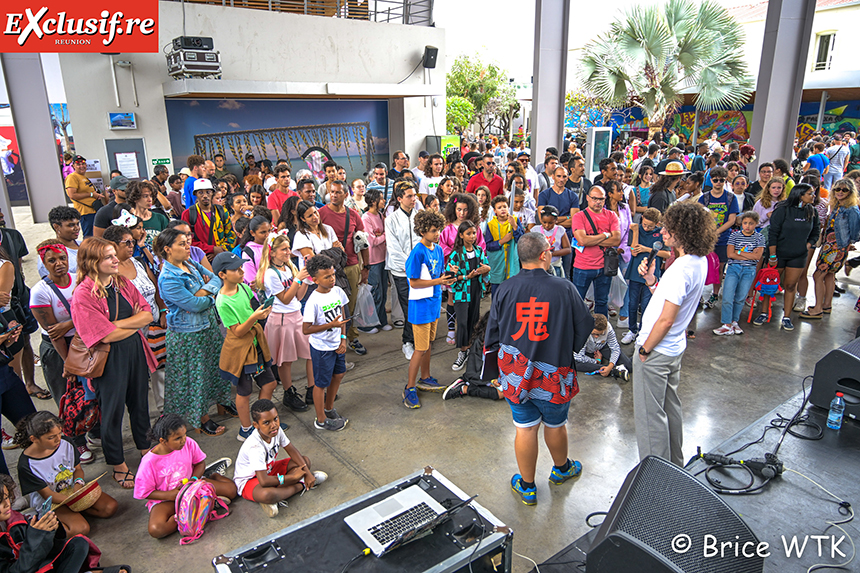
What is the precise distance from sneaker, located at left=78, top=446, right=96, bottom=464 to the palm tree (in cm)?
1696

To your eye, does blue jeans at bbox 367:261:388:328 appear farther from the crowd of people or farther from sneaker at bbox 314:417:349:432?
sneaker at bbox 314:417:349:432

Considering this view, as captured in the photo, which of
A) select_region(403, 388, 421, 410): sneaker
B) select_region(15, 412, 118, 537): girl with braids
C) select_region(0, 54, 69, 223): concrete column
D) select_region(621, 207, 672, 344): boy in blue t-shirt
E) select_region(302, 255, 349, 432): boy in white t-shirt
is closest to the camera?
select_region(15, 412, 118, 537): girl with braids

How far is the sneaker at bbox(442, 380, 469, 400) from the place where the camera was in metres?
4.98

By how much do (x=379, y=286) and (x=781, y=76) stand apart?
7.89 m

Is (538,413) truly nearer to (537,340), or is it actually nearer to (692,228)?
(537,340)

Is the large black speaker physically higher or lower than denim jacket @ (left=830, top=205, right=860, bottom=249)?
lower

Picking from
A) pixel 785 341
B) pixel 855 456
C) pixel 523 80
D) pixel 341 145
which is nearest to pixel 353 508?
pixel 855 456

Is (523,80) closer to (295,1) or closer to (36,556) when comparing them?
(295,1)

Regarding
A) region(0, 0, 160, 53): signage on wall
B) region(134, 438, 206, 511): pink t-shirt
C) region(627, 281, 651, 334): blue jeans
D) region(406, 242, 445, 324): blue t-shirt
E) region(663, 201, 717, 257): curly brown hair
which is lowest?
region(134, 438, 206, 511): pink t-shirt

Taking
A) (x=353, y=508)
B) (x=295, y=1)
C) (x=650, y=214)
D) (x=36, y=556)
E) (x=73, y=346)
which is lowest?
(x=36, y=556)

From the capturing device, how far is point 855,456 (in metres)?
3.29

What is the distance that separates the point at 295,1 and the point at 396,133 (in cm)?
407

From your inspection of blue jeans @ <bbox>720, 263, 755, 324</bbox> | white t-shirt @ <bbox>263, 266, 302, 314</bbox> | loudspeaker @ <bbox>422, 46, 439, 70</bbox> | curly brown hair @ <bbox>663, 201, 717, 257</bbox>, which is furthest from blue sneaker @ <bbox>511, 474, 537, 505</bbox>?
loudspeaker @ <bbox>422, 46, 439, 70</bbox>

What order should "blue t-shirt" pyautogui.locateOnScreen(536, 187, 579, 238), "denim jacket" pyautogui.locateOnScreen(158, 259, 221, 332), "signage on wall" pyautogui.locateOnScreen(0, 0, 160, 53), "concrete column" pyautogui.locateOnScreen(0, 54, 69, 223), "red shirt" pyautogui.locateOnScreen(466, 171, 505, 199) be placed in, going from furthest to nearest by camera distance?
"concrete column" pyautogui.locateOnScreen(0, 54, 69, 223) < "signage on wall" pyautogui.locateOnScreen(0, 0, 160, 53) < "red shirt" pyautogui.locateOnScreen(466, 171, 505, 199) < "blue t-shirt" pyautogui.locateOnScreen(536, 187, 579, 238) < "denim jacket" pyautogui.locateOnScreen(158, 259, 221, 332)
